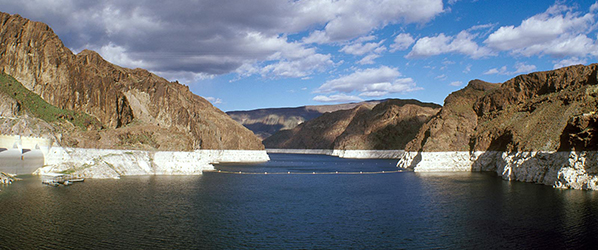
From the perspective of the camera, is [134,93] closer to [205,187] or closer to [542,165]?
[205,187]

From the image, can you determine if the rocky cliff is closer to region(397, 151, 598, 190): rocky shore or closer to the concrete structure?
the concrete structure

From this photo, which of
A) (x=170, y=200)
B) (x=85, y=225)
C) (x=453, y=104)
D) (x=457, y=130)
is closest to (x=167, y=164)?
(x=170, y=200)

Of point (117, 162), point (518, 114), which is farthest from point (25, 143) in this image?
point (518, 114)

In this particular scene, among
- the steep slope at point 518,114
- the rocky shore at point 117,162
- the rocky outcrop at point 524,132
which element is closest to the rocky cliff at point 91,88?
the rocky shore at point 117,162

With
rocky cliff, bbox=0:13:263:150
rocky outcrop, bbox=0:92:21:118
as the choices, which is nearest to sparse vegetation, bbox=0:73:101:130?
Result: rocky cliff, bbox=0:13:263:150

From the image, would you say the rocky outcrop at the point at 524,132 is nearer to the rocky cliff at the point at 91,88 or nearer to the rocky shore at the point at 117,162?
the rocky shore at the point at 117,162

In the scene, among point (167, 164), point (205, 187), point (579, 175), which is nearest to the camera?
point (579, 175)

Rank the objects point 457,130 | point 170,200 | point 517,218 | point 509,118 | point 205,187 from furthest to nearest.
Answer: point 457,130, point 509,118, point 205,187, point 170,200, point 517,218
